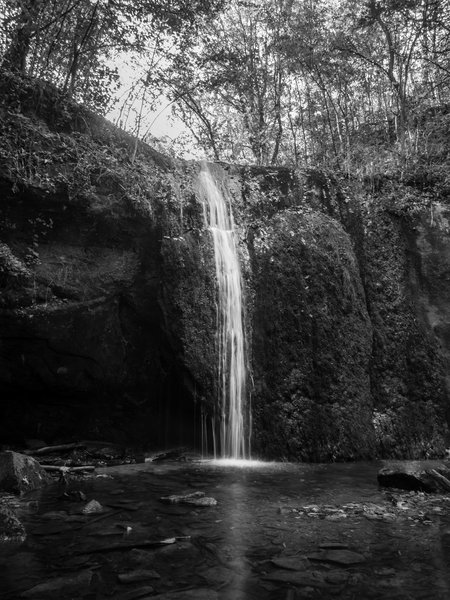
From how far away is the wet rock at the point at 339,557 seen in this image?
2.73m

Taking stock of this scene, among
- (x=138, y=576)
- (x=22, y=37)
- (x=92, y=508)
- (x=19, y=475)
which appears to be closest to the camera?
(x=138, y=576)

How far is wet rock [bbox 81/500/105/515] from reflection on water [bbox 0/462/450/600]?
0.21 feet

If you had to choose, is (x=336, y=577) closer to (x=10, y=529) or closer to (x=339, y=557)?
(x=339, y=557)

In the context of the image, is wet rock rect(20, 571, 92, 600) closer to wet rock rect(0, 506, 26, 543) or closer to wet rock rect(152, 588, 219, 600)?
wet rock rect(152, 588, 219, 600)

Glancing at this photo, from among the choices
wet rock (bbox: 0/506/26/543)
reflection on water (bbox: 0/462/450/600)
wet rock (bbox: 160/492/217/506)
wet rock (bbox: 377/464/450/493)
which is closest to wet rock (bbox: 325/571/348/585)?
reflection on water (bbox: 0/462/450/600)

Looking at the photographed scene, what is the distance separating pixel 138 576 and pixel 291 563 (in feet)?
3.03

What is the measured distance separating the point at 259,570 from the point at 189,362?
4363 millimetres

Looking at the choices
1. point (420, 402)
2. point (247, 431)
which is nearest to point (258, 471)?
point (247, 431)

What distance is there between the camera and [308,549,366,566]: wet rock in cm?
273

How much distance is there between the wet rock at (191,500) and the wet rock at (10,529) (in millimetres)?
1340

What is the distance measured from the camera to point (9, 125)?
681 centimetres

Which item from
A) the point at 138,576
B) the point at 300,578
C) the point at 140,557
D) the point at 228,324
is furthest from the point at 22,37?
the point at 300,578

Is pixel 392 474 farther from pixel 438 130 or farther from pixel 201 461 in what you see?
pixel 438 130

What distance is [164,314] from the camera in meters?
7.09
